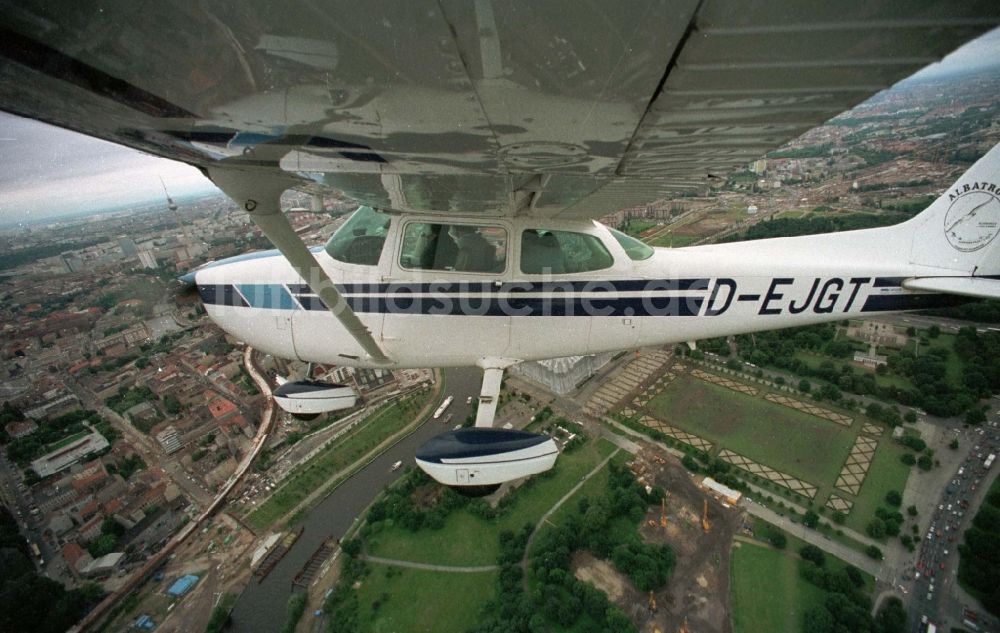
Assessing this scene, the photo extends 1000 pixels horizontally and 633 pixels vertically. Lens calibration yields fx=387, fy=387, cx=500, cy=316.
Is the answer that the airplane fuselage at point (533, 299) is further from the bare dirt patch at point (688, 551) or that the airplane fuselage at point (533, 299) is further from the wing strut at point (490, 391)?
the bare dirt patch at point (688, 551)

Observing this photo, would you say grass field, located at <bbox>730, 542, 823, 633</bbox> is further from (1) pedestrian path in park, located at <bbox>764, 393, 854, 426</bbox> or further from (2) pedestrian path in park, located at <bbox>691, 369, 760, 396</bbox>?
(2) pedestrian path in park, located at <bbox>691, 369, 760, 396</bbox>

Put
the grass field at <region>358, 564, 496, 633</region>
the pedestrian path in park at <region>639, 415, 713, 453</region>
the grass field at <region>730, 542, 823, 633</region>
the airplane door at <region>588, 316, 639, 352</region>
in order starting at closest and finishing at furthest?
the airplane door at <region>588, 316, 639, 352</region> → the grass field at <region>730, 542, 823, 633</region> → the grass field at <region>358, 564, 496, 633</region> → the pedestrian path in park at <region>639, 415, 713, 453</region>

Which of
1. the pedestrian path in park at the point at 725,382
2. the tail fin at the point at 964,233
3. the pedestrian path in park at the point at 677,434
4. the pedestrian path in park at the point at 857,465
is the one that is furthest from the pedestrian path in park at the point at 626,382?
the tail fin at the point at 964,233

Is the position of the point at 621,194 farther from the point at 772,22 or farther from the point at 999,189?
the point at 999,189

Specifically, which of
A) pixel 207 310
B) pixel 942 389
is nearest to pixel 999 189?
pixel 207 310

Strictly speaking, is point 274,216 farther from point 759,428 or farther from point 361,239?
point 759,428

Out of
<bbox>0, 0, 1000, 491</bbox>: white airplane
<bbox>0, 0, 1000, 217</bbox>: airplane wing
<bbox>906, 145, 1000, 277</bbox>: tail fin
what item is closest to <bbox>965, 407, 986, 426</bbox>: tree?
<bbox>906, 145, 1000, 277</bbox>: tail fin

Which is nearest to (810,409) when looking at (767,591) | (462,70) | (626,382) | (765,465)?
(765,465)
